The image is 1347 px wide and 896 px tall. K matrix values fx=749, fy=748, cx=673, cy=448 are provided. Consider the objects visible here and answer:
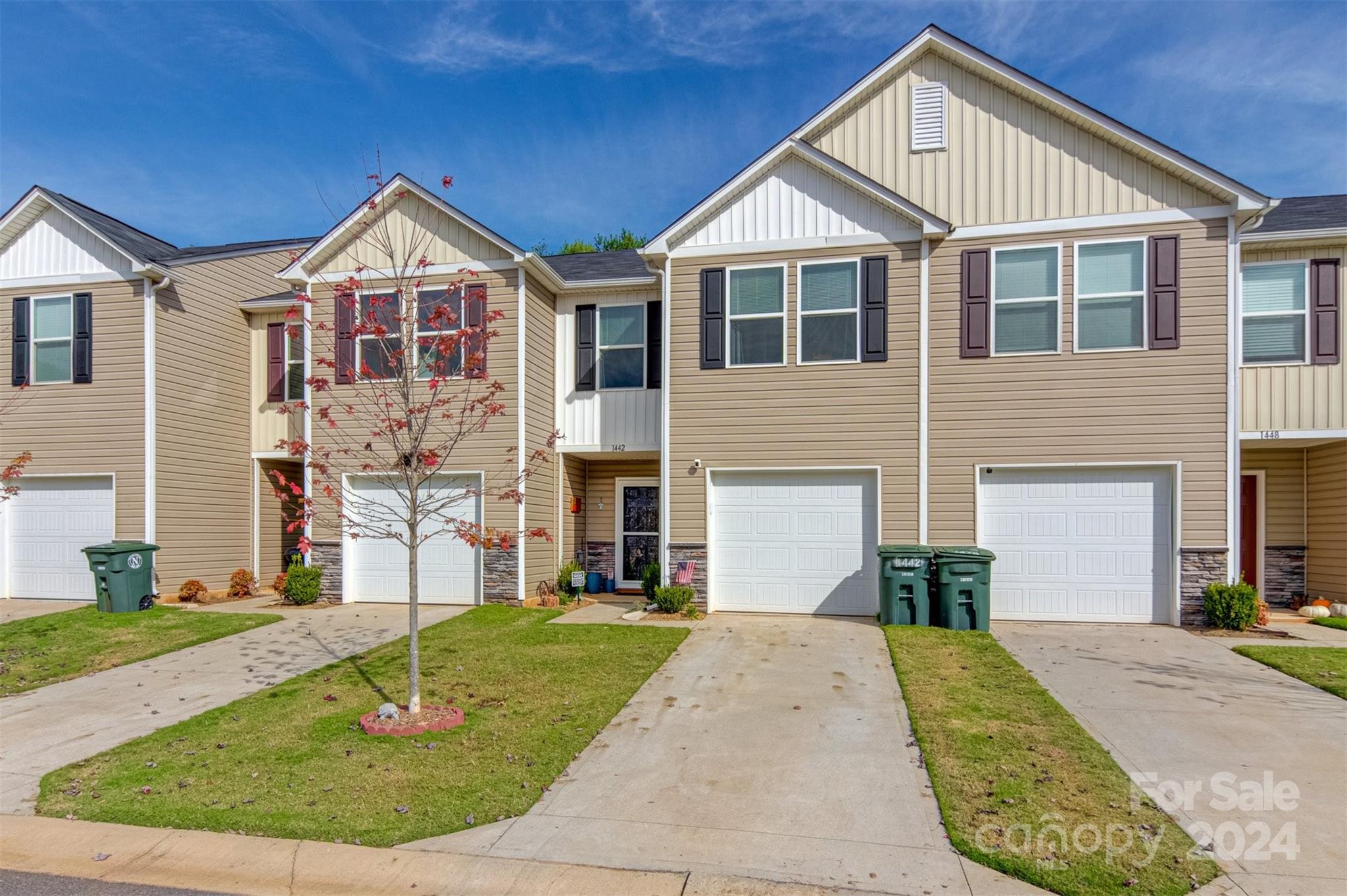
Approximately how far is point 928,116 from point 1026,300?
3.22m

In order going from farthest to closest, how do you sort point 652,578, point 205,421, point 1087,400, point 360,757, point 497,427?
point 205,421 → point 497,427 → point 652,578 → point 1087,400 → point 360,757

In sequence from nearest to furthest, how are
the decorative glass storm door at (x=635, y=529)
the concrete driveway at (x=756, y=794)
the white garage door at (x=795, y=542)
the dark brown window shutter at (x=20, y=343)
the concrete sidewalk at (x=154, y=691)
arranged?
the concrete driveway at (x=756, y=794), the concrete sidewalk at (x=154, y=691), the white garage door at (x=795, y=542), the dark brown window shutter at (x=20, y=343), the decorative glass storm door at (x=635, y=529)

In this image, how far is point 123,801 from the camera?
15.9 feet

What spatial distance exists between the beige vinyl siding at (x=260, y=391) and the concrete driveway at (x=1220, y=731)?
13216mm

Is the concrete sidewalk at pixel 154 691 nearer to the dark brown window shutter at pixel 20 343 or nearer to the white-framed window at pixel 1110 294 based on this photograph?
the dark brown window shutter at pixel 20 343

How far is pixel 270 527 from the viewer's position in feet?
48.1

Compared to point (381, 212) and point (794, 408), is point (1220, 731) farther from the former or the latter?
point (381, 212)

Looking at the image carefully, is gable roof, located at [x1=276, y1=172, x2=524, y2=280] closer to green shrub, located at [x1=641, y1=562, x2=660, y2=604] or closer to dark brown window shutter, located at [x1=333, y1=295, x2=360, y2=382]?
dark brown window shutter, located at [x1=333, y1=295, x2=360, y2=382]

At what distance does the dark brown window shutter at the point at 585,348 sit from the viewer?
1319 cm

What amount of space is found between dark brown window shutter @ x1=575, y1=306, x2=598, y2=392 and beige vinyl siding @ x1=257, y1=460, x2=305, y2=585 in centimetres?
596

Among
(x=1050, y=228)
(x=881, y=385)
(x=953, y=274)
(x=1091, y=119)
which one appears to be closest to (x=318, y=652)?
(x=881, y=385)

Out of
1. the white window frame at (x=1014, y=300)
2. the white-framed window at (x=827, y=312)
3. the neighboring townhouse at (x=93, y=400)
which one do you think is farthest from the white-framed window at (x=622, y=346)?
the neighboring townhouse at (x=93, y=400)

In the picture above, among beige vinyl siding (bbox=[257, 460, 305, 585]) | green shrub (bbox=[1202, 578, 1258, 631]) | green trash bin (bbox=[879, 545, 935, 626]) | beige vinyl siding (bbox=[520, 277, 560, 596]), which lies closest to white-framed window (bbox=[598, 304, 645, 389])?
beige vinyl siding (bbox=[520, 277, 560, 596])

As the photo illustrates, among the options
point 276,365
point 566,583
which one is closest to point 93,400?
point 276,365
